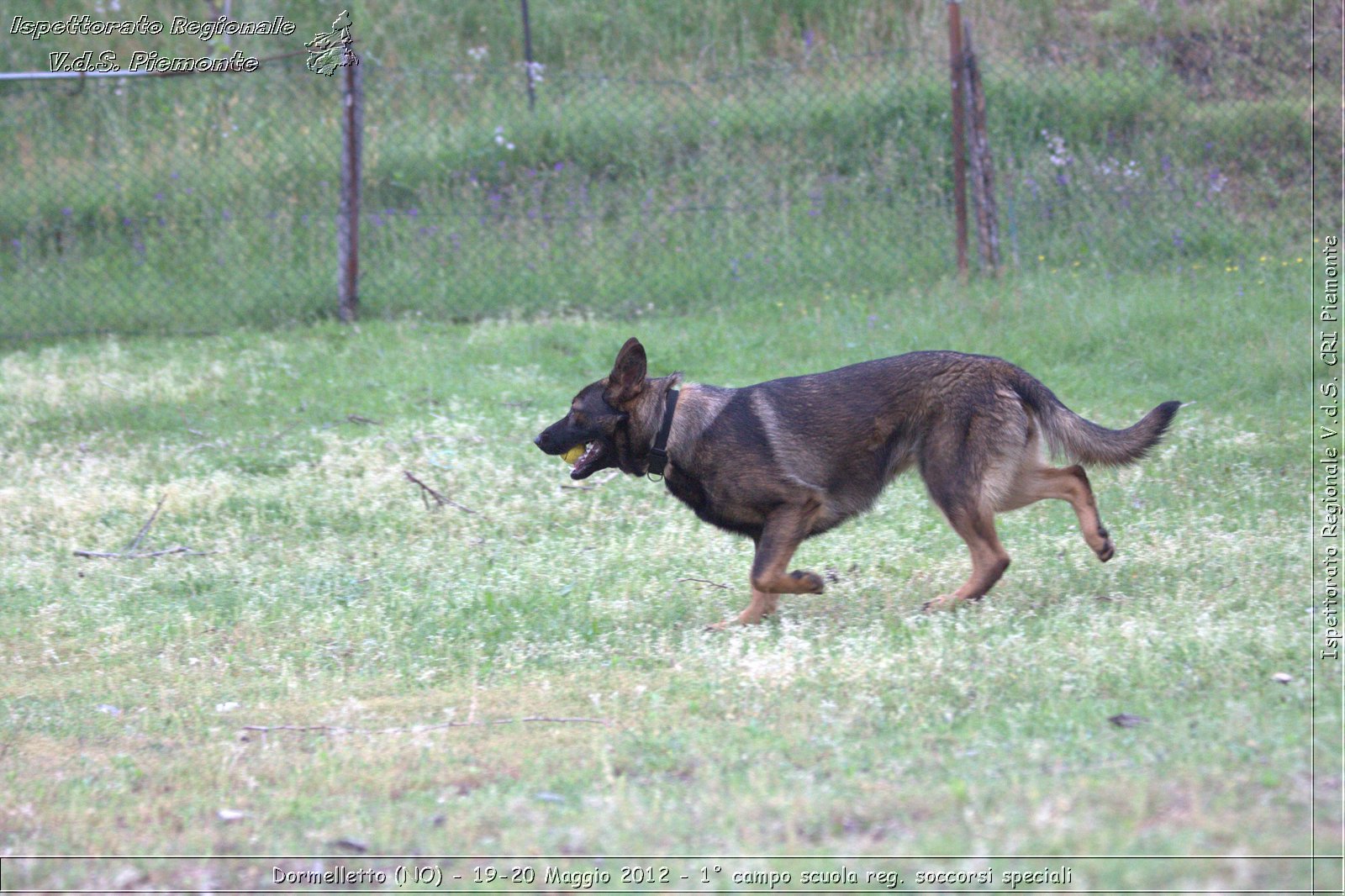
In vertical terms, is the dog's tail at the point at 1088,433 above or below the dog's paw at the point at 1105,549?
above

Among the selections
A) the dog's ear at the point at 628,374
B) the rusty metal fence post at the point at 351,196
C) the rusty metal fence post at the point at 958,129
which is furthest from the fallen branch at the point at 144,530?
the rusty metal fence post at the point at 958,129

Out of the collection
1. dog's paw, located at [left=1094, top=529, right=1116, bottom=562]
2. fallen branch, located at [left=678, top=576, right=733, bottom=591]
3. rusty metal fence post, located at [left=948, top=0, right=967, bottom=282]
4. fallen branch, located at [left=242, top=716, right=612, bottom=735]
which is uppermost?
rusty metal fence post, located at [left=948, top=0, right=967, bottom=282]

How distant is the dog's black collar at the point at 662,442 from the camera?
5387 mm

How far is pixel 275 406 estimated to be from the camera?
356 inches

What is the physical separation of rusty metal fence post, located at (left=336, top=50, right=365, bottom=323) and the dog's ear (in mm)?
6165

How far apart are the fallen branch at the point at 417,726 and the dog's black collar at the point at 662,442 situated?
155cm

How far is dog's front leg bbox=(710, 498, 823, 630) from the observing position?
517 cm

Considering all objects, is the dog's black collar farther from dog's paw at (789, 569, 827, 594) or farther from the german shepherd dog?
dog's paw at (789, 569, 827, 594)

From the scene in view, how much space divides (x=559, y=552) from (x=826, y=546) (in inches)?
56.5

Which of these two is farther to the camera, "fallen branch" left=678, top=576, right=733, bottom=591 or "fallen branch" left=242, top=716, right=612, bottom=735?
"fallen branch" left=678, top=576, right=733, bottom=591

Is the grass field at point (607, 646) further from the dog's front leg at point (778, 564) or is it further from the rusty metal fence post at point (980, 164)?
the rusty metal fence post at point (980, 164)

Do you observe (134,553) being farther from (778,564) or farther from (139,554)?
(778,564)

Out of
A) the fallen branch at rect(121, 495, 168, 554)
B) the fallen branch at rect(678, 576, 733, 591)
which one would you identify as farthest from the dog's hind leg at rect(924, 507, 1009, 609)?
the fallen branch at rect(121, 495, 168, 554)

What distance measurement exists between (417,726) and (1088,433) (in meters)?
3.17
